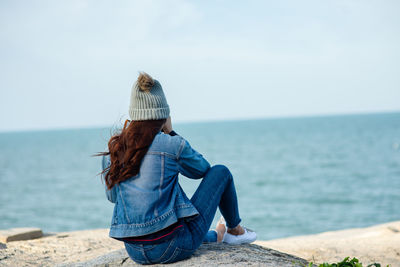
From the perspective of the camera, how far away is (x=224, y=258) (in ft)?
11.7

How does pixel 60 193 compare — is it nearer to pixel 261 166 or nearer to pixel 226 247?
pixel 261 166

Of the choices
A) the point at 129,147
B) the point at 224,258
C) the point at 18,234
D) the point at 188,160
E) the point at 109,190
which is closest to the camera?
the point at 129,147

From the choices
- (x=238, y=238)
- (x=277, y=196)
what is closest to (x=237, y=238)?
(x=238, y=238)

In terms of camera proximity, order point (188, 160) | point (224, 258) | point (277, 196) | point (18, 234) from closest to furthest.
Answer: point (188, 160) → point (224, 258) → point (18, 234) → point (277, 196)

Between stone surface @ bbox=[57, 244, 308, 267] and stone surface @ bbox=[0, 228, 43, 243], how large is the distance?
7.05 ft

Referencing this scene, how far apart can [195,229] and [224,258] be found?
425 millimetres

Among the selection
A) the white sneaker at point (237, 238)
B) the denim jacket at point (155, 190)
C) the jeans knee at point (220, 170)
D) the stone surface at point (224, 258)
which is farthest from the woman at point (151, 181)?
the white sneaker at point (237, 238)

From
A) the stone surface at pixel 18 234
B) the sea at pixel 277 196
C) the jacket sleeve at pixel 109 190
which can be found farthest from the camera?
the sea at pixel 277 196

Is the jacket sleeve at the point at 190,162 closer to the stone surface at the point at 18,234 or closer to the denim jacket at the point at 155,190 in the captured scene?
the denim jacket at the point at 155,190

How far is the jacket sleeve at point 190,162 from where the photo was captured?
312cm

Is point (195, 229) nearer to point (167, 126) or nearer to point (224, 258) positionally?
point (224, 258)

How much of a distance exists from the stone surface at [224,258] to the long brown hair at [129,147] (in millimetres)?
852

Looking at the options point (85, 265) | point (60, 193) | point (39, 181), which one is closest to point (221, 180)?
point (85, 265)

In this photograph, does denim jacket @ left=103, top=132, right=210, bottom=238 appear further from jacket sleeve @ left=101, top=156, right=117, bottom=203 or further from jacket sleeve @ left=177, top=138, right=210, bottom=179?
jacket sleeve @ left=101, top=156, right=117, bottom=203
